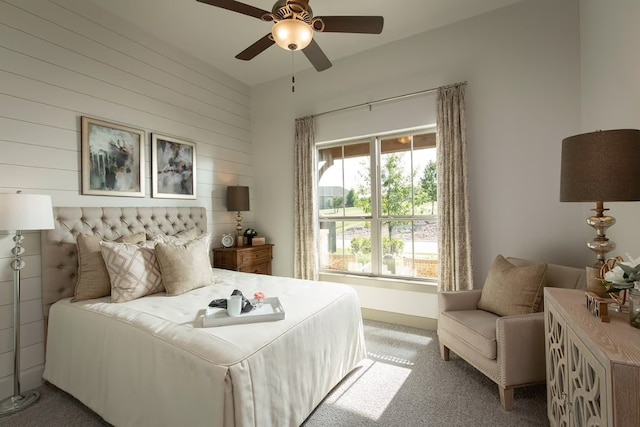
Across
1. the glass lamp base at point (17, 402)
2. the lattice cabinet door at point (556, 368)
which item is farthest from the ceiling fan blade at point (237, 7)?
the glass lamp base at point (17, 402)

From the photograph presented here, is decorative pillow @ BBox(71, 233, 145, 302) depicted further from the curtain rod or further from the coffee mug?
the curtain rod

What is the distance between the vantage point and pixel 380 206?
3.50m

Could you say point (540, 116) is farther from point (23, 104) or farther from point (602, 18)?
point (23, 104)

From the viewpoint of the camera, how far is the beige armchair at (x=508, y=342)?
1.79m

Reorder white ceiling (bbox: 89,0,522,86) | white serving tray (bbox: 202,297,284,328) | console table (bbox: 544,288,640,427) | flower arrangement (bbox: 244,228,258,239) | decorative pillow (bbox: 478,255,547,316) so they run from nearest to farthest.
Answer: console table (bbox: 544,288,640,427), white serving tray (bbox: 202,297,284,328), decorative pillow (bbox: 478,255,547,316), white ceiling (bbox: 89,0,522,86), flower arrangement (bbox: 244,228,258,239)

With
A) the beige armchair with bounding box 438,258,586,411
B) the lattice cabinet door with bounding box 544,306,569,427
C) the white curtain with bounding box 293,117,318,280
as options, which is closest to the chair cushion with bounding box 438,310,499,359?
the beige armchair with bounding box 438,258,586,411

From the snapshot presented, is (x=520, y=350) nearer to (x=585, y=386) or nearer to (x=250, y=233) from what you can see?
(x=585, y=386)

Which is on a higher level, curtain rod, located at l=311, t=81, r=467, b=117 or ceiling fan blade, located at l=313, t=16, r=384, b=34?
curtain rod, located at l=311, t=81, r=467, b=117

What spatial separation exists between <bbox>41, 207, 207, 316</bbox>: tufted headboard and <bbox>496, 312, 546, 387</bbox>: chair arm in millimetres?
3129

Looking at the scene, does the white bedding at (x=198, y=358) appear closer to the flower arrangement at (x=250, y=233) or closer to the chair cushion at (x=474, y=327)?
the chair cushion at (x=474, y=327)

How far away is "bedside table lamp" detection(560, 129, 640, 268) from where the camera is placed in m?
1.27

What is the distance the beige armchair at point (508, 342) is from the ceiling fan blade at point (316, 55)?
7.51 feet

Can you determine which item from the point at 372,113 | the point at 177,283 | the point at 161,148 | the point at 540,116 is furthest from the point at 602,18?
the point at 161,148

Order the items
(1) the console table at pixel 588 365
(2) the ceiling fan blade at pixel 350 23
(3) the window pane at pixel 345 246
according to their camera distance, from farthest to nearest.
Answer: (3) the window pane at pixel 345 246
(2) the ceiling fan blade at pixel 350 23
(1) the console table at pixel 588 365
